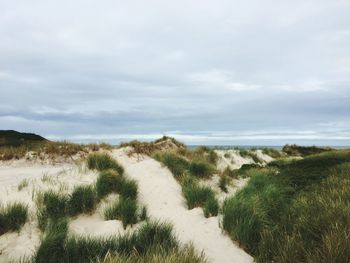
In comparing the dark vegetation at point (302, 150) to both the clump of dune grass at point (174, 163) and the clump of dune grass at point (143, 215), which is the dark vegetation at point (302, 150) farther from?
the clump of dune grass at point (143, 215)

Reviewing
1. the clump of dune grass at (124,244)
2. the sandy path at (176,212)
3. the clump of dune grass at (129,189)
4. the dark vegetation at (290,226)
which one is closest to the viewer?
the dark vegetation at (290,226)

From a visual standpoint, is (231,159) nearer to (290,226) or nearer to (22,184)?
(22,184)

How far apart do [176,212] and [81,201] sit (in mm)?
2213

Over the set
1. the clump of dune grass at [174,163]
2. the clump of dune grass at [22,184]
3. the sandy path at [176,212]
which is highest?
the clump of dune grass at [174,163]

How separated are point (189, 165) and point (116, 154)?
3068 millimetres

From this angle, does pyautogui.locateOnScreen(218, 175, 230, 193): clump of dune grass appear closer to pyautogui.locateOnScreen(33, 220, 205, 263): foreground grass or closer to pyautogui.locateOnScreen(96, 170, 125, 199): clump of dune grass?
→ pyautogui.locateOnScreen(96, 170, 125, 199): clump of dune grass

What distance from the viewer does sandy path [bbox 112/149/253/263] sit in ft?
20.6

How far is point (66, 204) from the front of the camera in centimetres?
766

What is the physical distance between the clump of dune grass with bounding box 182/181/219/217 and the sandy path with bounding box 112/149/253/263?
18cm

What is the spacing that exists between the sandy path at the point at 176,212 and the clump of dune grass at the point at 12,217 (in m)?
2.67

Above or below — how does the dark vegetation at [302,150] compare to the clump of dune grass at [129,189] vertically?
above

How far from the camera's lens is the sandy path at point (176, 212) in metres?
6.27

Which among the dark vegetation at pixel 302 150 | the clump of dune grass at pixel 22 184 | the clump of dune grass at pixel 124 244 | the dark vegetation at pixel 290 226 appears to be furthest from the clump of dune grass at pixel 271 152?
the clump of dune grass at pixel 124 244

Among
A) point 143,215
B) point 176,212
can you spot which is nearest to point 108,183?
point 143,215
